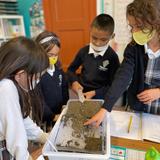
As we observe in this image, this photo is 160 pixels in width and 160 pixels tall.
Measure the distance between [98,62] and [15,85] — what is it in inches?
26.7

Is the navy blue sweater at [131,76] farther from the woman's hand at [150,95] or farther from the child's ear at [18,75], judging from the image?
the child's ear at [18,75]

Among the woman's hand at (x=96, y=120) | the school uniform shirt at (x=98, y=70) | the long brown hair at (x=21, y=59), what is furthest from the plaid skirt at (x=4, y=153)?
the school uniform shirt at (x=98, y=70)

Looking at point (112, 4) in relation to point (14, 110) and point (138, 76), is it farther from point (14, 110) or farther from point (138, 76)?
point (14, 110)

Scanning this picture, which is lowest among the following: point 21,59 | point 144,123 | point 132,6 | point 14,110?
point 144,123

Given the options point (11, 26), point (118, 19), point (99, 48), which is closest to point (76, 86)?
point (99, 48)

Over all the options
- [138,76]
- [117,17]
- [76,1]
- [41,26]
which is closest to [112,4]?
[117,17]

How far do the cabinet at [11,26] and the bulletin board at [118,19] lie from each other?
1058 millimetres

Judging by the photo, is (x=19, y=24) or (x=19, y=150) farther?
(x=19, y=24)

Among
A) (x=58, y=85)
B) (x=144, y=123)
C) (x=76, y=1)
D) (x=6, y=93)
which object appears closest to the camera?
(x=6, y=93)

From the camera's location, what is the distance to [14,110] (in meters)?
0.71

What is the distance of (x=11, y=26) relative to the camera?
269 cm

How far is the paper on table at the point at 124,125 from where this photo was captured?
0.81 metres

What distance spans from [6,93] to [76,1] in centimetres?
193

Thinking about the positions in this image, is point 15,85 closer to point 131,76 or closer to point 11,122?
point 11,122
